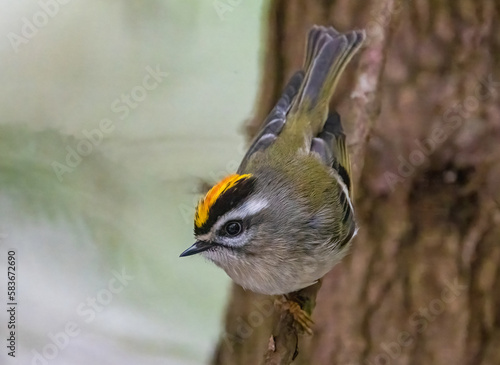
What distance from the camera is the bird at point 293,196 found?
1.15 metres

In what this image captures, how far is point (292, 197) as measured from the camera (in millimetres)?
1305

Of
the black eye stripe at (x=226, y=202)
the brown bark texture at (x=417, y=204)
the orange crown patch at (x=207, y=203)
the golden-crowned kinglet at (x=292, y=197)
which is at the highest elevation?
the orange crown patch at (x=207, y=203)

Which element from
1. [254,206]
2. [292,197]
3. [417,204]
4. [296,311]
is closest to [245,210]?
[254,206]

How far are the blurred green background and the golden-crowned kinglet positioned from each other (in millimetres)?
250

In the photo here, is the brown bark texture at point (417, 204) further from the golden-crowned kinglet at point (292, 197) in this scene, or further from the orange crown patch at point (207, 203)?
the orange crown patch at point (207, 203)

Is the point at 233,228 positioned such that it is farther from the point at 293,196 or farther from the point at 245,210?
the point at 293,196

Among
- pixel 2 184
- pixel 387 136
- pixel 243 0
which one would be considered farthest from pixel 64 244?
pixel 387 136

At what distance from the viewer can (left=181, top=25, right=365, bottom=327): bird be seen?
115cm

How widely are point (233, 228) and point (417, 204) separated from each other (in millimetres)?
816

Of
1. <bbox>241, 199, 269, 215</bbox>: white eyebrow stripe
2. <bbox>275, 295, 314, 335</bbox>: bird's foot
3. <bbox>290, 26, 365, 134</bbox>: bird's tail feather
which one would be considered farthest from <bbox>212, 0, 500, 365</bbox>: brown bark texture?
<bbox>241, 199, 269, 215</bbox>: white eyebrow stripe

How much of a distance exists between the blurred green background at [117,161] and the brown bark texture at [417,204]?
142mm

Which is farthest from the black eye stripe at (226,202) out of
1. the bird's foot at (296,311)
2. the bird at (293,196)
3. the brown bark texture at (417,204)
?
the brown bark texture at (417,204)

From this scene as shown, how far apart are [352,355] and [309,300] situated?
0.38 m

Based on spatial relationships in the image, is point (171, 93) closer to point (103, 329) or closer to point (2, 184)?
point (2, 184)
